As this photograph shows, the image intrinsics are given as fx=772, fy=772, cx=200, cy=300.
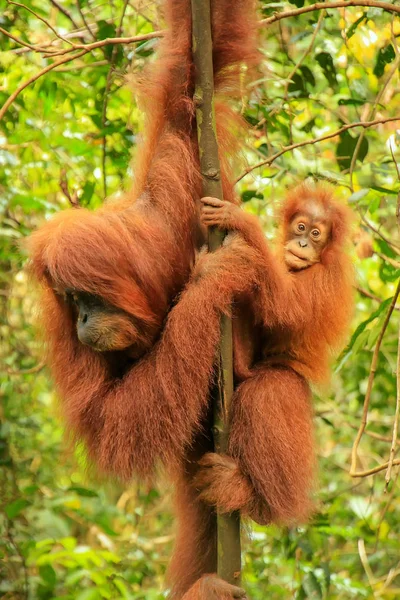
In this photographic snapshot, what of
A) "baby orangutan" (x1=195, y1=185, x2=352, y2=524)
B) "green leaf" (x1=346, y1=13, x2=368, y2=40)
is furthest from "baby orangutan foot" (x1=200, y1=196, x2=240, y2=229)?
"green leaf" (x1=346, y1=13, x2=368, y2=40)

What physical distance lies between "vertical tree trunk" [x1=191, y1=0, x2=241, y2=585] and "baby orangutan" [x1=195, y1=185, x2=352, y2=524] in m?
0.07

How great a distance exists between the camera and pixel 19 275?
20.3 ft

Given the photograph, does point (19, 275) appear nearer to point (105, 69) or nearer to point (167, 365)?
point (105, 69)

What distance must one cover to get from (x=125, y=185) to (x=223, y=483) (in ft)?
6.90

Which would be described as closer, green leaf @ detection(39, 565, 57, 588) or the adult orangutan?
the adult orangutan

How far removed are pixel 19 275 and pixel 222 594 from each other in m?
3.81

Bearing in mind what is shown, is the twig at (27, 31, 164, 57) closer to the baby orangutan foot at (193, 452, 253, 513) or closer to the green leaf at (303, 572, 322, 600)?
the baby orangutan foot at (193, 452, 253, 513)

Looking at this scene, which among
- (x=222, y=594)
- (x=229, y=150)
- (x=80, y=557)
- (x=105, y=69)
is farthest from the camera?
(x=105, y=69)

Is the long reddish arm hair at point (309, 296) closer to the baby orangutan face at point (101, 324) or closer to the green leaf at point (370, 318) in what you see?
the green leaf at point (370, 318)

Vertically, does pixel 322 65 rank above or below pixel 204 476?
above

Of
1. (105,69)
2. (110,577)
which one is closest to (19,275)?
(105,69)

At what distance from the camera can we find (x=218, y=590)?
2979mm

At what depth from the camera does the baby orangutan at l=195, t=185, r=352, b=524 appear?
3.09 m

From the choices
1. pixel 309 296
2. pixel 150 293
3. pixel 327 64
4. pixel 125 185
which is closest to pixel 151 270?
pixel 150 293
